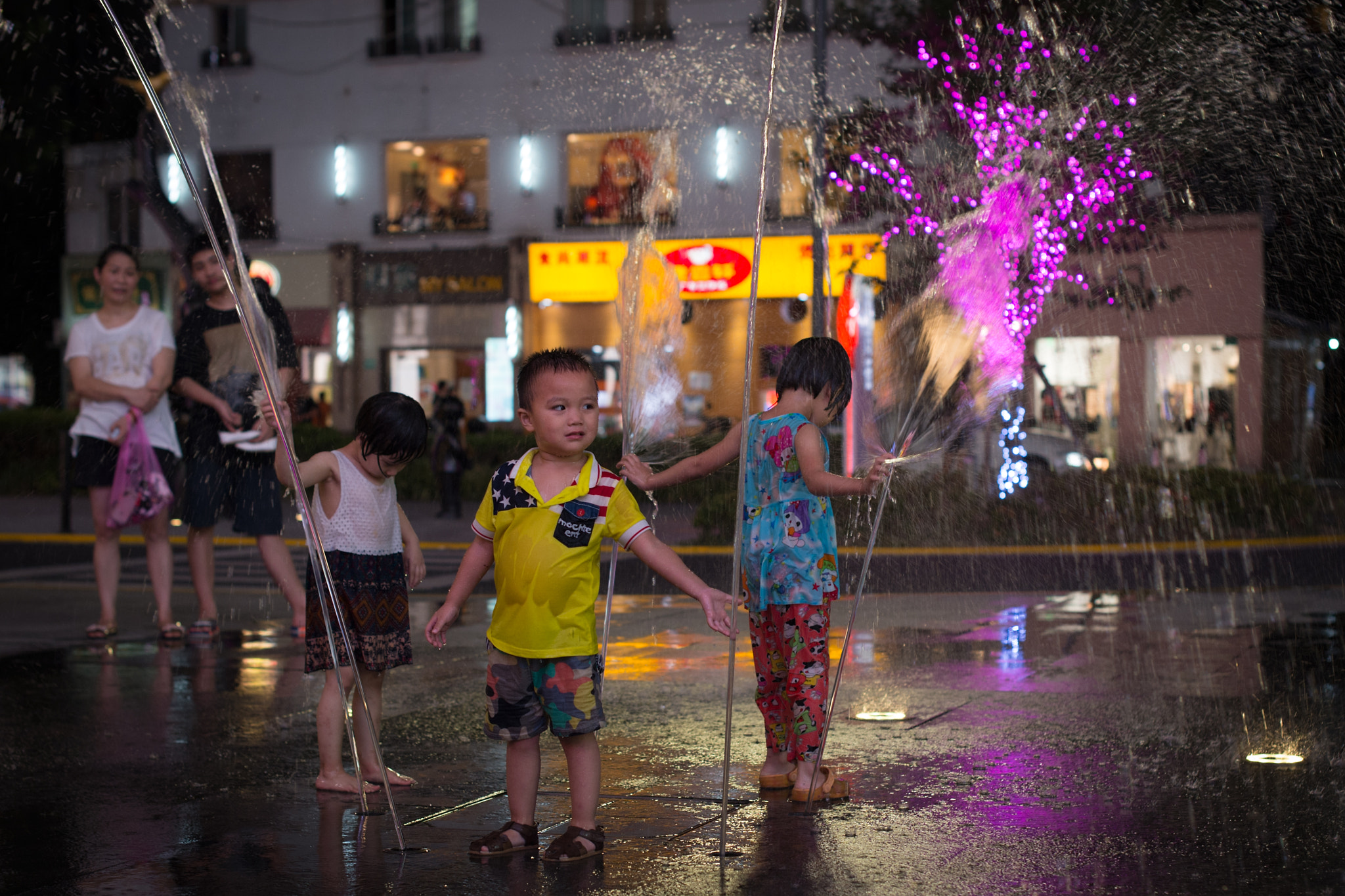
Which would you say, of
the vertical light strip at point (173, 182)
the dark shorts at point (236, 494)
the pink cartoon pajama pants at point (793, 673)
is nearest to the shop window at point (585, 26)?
the vertical light strip at point (173, 182)

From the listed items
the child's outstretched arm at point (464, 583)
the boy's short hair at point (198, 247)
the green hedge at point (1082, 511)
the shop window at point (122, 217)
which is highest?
the shop window at point (122, 217)

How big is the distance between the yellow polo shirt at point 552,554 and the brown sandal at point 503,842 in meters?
0.47

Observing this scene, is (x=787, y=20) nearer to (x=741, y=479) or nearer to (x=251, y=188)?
(x=251, y=188)

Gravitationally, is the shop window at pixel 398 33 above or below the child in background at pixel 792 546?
above

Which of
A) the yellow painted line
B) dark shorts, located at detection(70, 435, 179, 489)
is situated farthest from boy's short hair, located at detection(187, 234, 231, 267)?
the yellow painted line

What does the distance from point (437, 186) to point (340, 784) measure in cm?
2680

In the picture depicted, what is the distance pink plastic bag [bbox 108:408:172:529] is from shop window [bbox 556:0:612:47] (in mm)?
22474

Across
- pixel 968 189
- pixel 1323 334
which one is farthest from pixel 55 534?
pixel 1323 334

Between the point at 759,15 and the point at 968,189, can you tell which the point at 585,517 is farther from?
the point at 759,15

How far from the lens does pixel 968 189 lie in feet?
56.1

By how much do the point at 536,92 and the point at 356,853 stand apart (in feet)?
88.2

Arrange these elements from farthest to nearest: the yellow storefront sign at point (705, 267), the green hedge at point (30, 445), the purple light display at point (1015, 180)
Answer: the yellow storefront sign at point (705, 267) → the green hedge at point (30, 445) → the purple light display at point (1015, 180)

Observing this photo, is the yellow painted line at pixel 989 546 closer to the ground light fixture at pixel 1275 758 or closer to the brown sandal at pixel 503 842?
the ground light fixture at pixel 1275 758

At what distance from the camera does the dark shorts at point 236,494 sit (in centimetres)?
761
